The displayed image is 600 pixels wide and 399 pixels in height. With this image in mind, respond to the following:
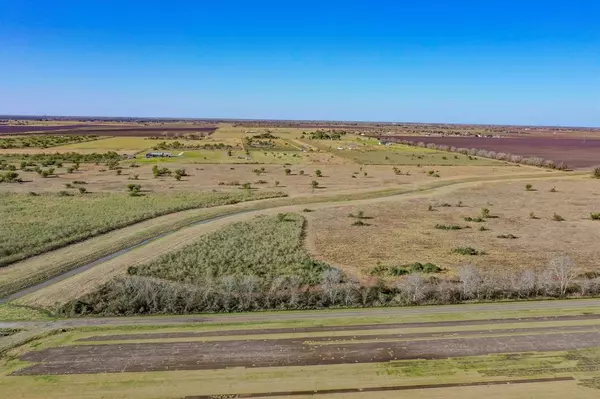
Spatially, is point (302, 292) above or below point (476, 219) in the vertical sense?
below

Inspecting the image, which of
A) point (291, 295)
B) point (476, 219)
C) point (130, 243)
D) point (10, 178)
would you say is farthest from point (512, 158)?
point (10, 178)

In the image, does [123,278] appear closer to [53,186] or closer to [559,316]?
[559,316]

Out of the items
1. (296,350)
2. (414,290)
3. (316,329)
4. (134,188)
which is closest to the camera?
→ (296,350)

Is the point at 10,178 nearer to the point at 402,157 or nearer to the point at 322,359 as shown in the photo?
the point at 322,359

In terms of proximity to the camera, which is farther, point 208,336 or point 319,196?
point 319,196

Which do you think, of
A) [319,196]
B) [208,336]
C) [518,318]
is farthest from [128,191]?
[518,318]

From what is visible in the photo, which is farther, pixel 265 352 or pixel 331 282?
pixel 331 282

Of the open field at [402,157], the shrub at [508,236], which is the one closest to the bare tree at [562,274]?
the shrub at [508,236]
